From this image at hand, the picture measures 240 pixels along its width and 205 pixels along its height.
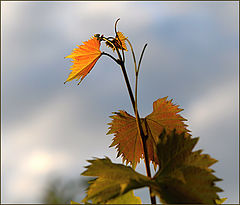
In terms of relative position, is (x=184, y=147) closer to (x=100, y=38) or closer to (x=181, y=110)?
(x=181, y=110)

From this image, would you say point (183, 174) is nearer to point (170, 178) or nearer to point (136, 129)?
point (170, 178)

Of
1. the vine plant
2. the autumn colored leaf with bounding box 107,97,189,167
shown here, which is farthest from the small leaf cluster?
the autumn colored leaf with bounding box 107,97,189,167

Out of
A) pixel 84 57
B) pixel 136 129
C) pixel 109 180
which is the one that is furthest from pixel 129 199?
pixel 84 57

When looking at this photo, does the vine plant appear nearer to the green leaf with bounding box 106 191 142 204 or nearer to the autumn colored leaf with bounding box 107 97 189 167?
the green leaf with bounding box 106 191 142 204

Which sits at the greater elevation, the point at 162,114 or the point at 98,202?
the point at 162,114

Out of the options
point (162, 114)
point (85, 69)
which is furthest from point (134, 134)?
point (85, 69)

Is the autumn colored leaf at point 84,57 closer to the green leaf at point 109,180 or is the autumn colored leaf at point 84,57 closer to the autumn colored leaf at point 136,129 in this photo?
the autumn colored leaf at point 136,129
